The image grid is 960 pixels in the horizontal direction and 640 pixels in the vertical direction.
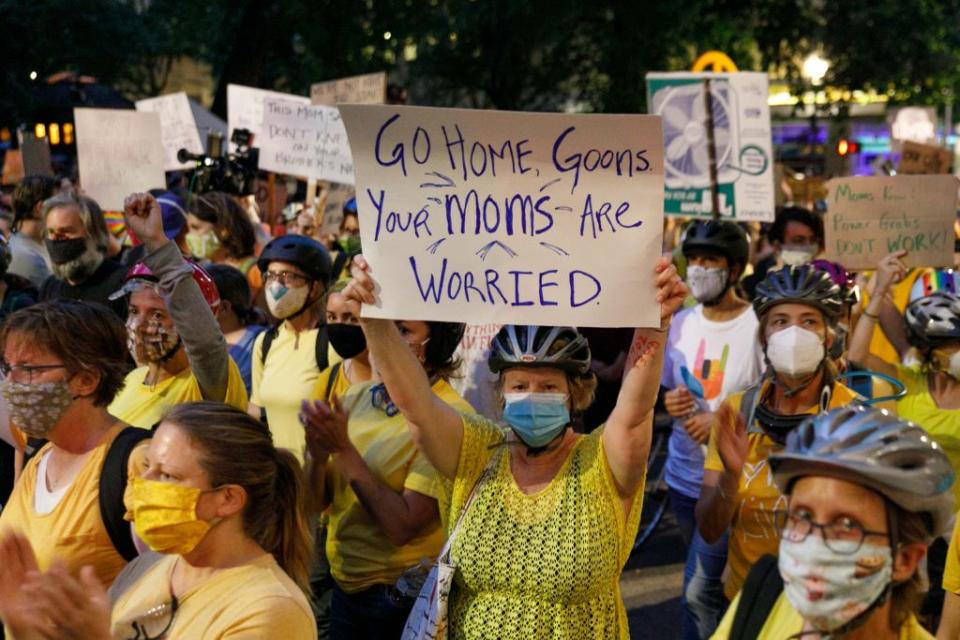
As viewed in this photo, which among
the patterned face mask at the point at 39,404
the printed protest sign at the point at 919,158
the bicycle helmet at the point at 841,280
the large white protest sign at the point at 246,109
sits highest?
the large white protest sign at the point at 246,109

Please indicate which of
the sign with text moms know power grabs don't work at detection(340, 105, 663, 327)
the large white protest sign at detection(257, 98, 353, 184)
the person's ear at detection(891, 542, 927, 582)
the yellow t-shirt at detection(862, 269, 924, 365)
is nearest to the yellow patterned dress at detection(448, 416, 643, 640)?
the sign with text moms know power grabs don't work at detection(340, 105, 663, 327)

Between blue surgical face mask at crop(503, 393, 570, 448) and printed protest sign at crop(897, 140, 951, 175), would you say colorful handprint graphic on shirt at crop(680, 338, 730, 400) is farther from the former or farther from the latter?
printed protest sign at crop(897, 140, 951, 175)

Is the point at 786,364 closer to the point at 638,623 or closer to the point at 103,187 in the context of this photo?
the point at 638,623

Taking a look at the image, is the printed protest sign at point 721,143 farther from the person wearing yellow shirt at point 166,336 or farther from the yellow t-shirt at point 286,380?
the person wearing yellow shirt at point 166,336

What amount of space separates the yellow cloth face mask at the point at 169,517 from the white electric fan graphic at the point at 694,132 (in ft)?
20.6

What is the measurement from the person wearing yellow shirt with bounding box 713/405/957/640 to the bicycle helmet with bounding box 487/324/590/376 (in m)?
1.25

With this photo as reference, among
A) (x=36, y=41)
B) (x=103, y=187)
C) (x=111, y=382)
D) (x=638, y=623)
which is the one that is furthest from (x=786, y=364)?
(x=36, y=41)

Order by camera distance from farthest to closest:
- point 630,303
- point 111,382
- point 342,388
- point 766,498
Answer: point 342,388 → point 766,498 → point 111,382 → point 630,303

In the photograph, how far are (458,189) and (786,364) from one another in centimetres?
145

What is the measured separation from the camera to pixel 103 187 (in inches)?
346

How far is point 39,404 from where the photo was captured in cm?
373

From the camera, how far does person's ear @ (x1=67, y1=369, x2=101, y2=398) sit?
3.78 meters

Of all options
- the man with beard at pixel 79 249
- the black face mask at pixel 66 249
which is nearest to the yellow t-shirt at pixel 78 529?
the man with beard at pixel 79 249

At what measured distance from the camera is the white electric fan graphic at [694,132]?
345 inches
